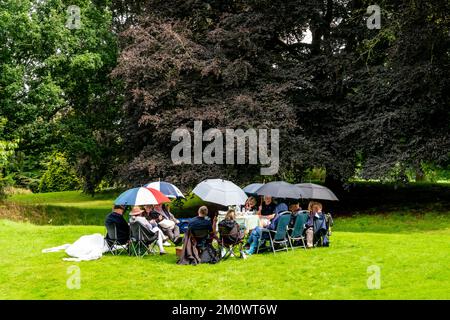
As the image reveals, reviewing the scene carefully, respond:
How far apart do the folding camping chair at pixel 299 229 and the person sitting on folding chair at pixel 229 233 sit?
4.66 feet

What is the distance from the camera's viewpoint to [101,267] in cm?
1018

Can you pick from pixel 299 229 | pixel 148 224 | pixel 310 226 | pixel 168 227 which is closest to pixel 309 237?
pixel 310 226

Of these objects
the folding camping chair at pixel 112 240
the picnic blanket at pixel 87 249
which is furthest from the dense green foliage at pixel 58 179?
the picnic blanket at pixel 87 249

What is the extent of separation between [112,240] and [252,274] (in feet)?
11.5

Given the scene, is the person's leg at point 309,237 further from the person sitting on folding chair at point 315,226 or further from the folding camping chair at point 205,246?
the folding camping chair at point 205,246

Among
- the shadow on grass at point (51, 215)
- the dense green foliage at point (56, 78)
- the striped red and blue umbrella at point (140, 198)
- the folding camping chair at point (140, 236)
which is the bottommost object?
the shadow on grass at point (51, 215)

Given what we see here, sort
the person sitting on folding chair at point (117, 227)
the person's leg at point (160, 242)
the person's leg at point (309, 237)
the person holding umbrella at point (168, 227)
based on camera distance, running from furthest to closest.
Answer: the person holding umbrella at point (168, 227)
the person's leg at point (309, 237)
the person's leg at point (160, 242)
the person sitting on folding chair at point (117, 227)

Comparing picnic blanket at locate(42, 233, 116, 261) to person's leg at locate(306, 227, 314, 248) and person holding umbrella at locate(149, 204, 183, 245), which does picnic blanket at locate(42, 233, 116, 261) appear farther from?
person's leg at locate(306, 227, 314, 248)

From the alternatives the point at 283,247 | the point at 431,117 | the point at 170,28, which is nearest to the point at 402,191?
the point at 431,117

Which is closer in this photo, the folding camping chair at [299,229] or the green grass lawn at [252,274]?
the green grass lawn at [252,274]

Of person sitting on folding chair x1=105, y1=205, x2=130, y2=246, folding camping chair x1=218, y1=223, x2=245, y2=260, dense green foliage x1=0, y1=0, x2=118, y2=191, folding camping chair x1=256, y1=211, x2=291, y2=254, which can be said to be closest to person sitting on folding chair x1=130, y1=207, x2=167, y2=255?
person sitting on folding chair x1=105, y1=205, x2=130, y2=246

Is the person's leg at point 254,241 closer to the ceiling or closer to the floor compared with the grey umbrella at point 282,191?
closer to the floor

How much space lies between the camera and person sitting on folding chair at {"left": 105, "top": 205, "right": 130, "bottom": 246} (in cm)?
1125

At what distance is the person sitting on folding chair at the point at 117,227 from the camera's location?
11250mm
